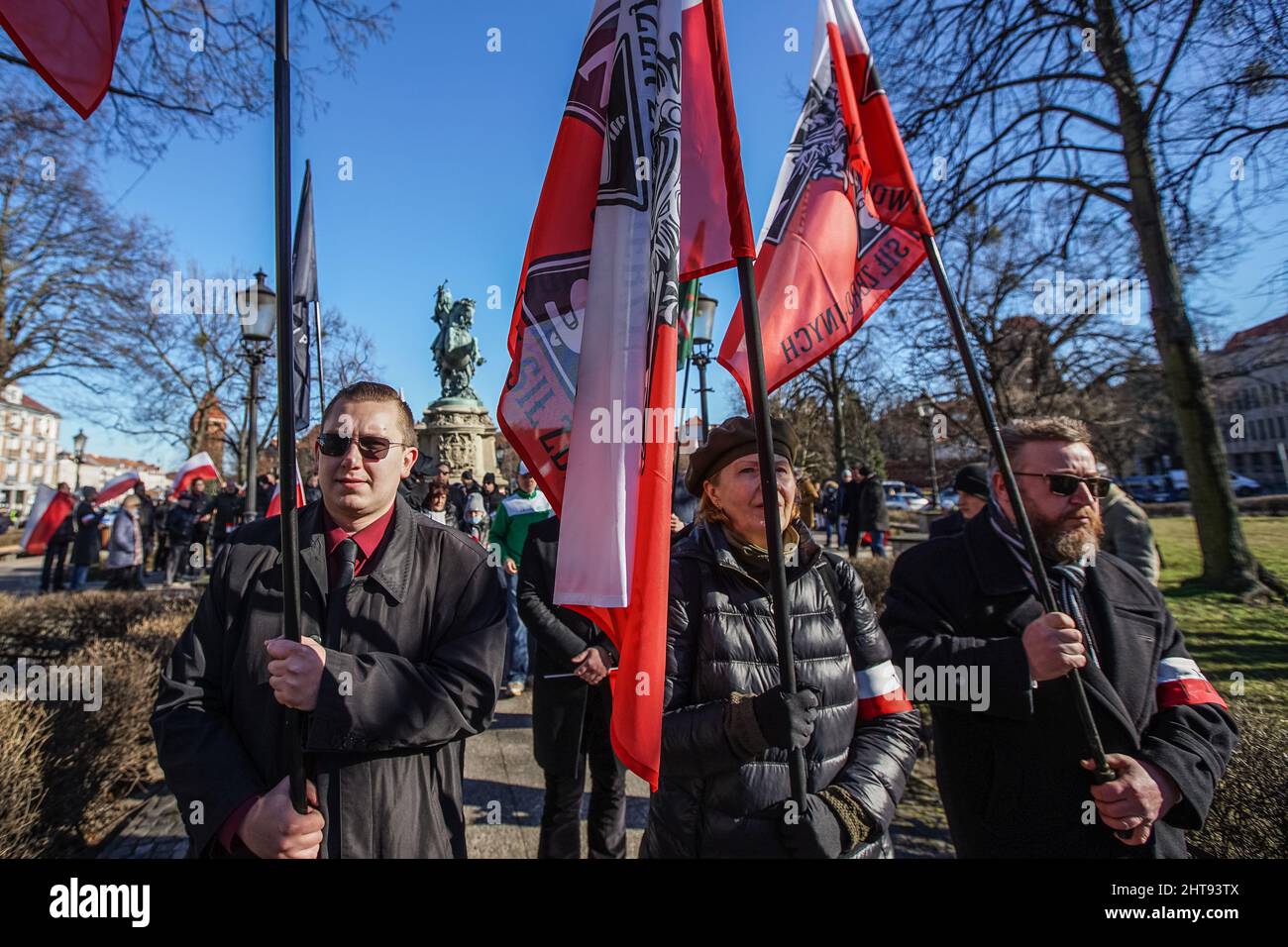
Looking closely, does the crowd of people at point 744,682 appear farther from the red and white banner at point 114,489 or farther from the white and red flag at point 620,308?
the red and white banner at point 114,489

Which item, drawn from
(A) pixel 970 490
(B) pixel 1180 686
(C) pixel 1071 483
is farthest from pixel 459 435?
(B) pixel 1180 686

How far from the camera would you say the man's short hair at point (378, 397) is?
220cm

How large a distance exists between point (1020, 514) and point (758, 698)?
3.27 ft

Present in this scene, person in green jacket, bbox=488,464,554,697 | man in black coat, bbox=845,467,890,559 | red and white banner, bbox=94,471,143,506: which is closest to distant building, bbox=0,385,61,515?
red and white banner, bbox=94,471,143,506

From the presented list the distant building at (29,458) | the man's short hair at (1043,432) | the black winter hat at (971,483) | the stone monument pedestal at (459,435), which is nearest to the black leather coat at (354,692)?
the man's short hair at (1043,432)

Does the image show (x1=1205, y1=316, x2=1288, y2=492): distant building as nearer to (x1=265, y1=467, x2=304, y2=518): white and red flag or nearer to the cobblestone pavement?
the cobblestone pavement

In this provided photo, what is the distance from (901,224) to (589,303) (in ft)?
3.93

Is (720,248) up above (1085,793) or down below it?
above

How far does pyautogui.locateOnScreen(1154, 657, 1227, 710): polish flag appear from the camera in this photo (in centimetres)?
213

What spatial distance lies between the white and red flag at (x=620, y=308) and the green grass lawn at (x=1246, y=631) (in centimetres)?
324
